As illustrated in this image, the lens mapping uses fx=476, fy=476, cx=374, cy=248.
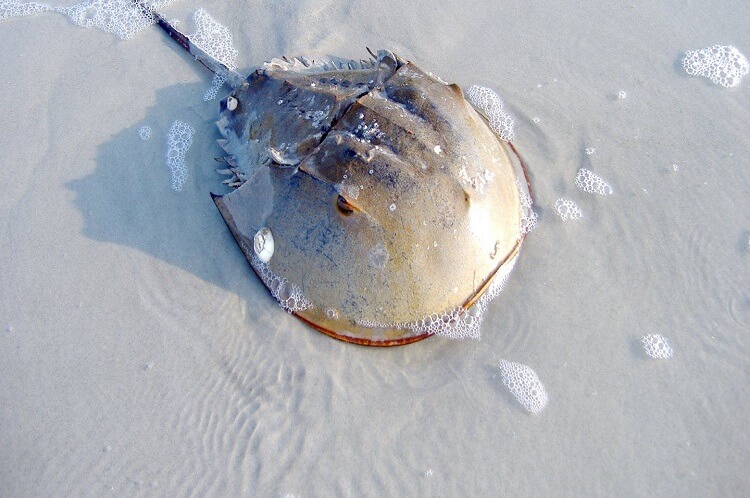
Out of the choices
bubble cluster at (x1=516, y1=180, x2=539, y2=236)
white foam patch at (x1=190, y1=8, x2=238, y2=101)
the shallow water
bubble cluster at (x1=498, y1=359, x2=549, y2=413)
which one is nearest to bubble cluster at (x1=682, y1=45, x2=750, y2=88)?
the shallow water

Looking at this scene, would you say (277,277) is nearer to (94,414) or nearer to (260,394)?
(260,394)

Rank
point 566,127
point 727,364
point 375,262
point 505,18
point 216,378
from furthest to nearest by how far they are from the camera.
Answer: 1. point 505,18
2. point 566,127
3. point 216,378
4. point 727,364
5. point 375,262

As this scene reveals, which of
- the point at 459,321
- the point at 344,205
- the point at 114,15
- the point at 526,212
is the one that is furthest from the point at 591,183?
the point at 114,15

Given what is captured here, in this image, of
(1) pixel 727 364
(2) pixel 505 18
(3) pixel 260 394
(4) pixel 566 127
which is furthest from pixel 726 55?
(3) pixel 260 394

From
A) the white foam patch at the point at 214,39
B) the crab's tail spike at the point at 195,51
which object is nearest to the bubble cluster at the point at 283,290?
the crab's tail spike at the point at 195,51

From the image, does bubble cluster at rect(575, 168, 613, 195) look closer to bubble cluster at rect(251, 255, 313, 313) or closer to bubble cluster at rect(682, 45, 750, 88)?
bubble cluster at rect(682, 45, 750, 88)
